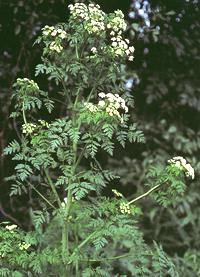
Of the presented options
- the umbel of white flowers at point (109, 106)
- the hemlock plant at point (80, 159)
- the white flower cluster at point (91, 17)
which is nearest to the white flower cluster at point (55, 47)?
the hemlock plant at point (80, 159)

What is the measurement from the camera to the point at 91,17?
8.05 feet

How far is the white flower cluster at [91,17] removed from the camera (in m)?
2.42

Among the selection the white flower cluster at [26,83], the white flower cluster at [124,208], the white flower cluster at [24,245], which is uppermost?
the white flower cluster at [26,83]

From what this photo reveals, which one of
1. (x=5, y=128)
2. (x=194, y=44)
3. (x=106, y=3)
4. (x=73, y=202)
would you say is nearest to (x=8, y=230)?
(x=73, y=202)

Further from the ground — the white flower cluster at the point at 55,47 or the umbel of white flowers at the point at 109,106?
the white flower cluster at the point at 55,47

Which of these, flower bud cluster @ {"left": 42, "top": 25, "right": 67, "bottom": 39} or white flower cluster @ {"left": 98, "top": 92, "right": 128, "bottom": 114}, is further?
flower bud cluster @ {"left": 42, "top": 25, "right": 67, "bottom": 39}

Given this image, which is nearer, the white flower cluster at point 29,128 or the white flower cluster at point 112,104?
the white flower cluster at point 112,104

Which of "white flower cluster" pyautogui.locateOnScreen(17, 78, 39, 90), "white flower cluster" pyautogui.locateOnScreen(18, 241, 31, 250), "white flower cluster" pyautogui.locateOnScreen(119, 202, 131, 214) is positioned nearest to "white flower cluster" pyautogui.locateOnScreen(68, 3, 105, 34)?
"white flower cluster" pyautogui.locateOnScreen(17, 78, 39, 90)

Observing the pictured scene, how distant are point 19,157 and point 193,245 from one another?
2188 mm

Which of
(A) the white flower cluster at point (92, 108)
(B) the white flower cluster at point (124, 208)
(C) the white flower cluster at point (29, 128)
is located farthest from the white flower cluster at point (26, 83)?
(B) the white flower cluster at point (124, 208)

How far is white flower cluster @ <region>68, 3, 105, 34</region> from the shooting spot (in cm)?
242

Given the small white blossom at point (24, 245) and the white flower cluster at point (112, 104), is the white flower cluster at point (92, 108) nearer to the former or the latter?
the white flower cluster at point (112, 104)

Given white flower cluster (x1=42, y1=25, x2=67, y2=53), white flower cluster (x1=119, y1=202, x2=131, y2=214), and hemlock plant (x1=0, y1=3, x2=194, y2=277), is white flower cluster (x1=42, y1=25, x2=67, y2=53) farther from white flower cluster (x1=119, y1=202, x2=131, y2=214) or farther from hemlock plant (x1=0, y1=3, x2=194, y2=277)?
white flower cluster (x1=119, y1=202, x2=131, y2=214)

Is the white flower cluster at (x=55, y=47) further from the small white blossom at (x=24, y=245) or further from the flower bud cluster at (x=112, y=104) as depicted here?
the small white blossom at (x=24, y=245)
